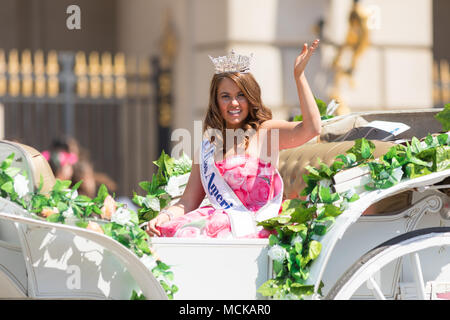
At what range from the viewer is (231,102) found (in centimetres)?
307

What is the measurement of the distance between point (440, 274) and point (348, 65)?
6.11m

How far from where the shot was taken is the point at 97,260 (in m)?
2.63

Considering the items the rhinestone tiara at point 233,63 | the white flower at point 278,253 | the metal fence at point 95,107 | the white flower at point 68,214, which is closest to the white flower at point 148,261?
the white flower at point 68,214

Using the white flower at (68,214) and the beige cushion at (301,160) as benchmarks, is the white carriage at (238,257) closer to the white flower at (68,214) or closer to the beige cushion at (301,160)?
the white flower at (68,214)

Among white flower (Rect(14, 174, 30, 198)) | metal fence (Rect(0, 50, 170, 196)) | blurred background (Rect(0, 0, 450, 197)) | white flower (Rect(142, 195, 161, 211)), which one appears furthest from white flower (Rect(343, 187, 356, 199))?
metal fence (Rect(0, 50, 170, 196))

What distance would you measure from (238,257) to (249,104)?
66cm

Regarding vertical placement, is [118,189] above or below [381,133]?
below

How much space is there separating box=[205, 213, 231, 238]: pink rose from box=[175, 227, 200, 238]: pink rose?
4 cm

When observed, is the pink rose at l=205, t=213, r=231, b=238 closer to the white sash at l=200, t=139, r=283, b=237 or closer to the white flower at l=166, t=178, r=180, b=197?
the white sash at l=200, t=139, r=283, b=237

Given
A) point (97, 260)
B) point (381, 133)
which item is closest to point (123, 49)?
point (381, 133)

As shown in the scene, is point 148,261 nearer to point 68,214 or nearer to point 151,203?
point 68,214

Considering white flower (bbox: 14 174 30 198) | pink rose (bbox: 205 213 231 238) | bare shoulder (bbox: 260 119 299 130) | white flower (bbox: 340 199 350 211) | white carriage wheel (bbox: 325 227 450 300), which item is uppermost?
bare shoulder (bbox: 260 119 299 130)

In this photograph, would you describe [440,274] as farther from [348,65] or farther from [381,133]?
[348,65]

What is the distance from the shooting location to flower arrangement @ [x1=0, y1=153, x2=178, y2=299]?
8.56 feet
